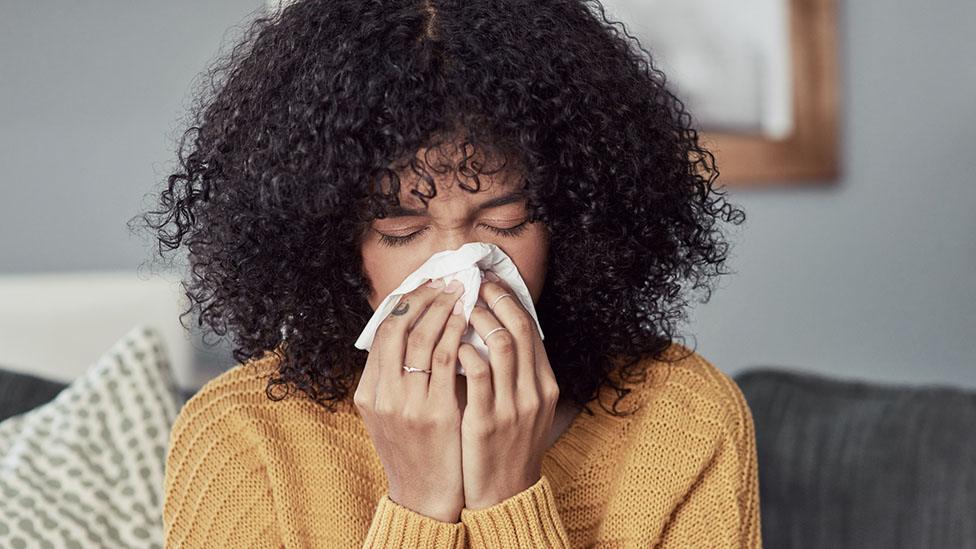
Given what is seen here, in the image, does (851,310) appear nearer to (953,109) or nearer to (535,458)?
(953,109)

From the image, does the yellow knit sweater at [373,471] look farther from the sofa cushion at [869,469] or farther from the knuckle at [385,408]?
the sofa cushion at [869,469]

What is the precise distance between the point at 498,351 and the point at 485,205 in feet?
0.48

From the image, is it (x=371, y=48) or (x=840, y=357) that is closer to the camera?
(x=371, y=48)

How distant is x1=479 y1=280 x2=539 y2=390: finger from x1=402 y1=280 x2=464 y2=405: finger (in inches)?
1.3

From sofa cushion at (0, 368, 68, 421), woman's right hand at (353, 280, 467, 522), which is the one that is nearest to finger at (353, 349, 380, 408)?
woman's right hand at (353, 280, 467, 522)

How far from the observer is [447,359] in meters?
1.04

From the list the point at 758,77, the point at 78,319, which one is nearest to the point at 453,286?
the point at 78,319

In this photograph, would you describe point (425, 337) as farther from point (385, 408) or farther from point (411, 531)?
point (411, 531)

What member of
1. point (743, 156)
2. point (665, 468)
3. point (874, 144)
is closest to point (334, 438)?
point (665, 468)

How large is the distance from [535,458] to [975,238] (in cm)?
192

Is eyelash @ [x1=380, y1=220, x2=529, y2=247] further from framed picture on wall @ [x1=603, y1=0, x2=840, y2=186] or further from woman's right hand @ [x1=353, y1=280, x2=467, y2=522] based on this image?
framed picture on wall @ [x1=603, y1=0, x2=840, y2=186]

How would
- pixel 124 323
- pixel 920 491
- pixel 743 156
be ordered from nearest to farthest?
pixel 920 491
pixel 124 323
pixel 743 156

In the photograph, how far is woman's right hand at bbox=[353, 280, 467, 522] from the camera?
1.04 m

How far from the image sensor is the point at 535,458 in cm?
112
